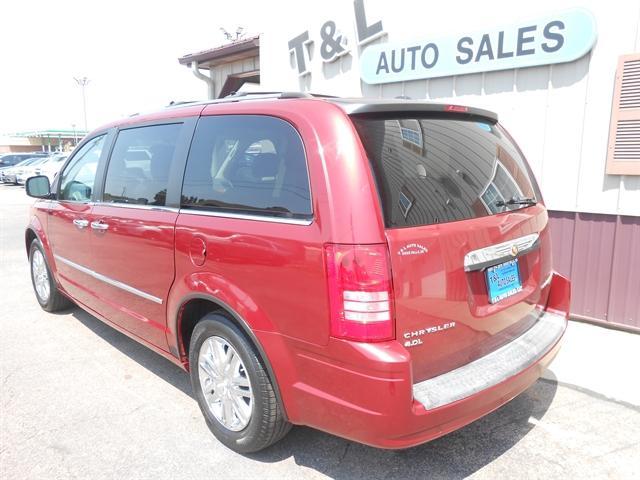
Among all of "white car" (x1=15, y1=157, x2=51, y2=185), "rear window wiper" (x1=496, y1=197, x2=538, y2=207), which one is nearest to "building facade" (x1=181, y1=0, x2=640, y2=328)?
"rear window wiper" (x1=496, y1=197, x2=538, y2=207)

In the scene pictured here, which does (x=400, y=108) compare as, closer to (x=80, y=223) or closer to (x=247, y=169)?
(x=247, y=169)

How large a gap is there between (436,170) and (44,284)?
4.37m

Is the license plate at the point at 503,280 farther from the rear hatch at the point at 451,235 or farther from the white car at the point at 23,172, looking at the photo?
the white car at the point at 23,172

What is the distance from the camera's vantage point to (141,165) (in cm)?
337

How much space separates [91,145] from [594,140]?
4.33m

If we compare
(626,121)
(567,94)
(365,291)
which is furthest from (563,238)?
(365,291)

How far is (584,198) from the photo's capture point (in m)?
4.56

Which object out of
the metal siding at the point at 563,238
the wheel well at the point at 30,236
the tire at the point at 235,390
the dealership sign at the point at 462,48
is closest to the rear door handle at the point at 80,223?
the wheel well at the point at 30,236

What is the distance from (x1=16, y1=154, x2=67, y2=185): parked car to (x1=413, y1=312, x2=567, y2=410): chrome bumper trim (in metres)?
17.7

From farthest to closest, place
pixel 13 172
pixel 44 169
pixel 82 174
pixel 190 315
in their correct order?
pixel 13 172 → pixel 44 169 → pixel 82 174 → pixel 190 315

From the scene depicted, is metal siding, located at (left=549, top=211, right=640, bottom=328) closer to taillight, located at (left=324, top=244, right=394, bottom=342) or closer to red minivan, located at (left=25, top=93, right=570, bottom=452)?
red minivan, located at (left=25, top=93, right=570, bottom=452)

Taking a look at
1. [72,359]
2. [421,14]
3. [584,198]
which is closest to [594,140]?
[584,198]

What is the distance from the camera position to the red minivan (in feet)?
6.81

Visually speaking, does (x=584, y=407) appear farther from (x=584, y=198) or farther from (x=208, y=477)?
(x=208, y=477)
